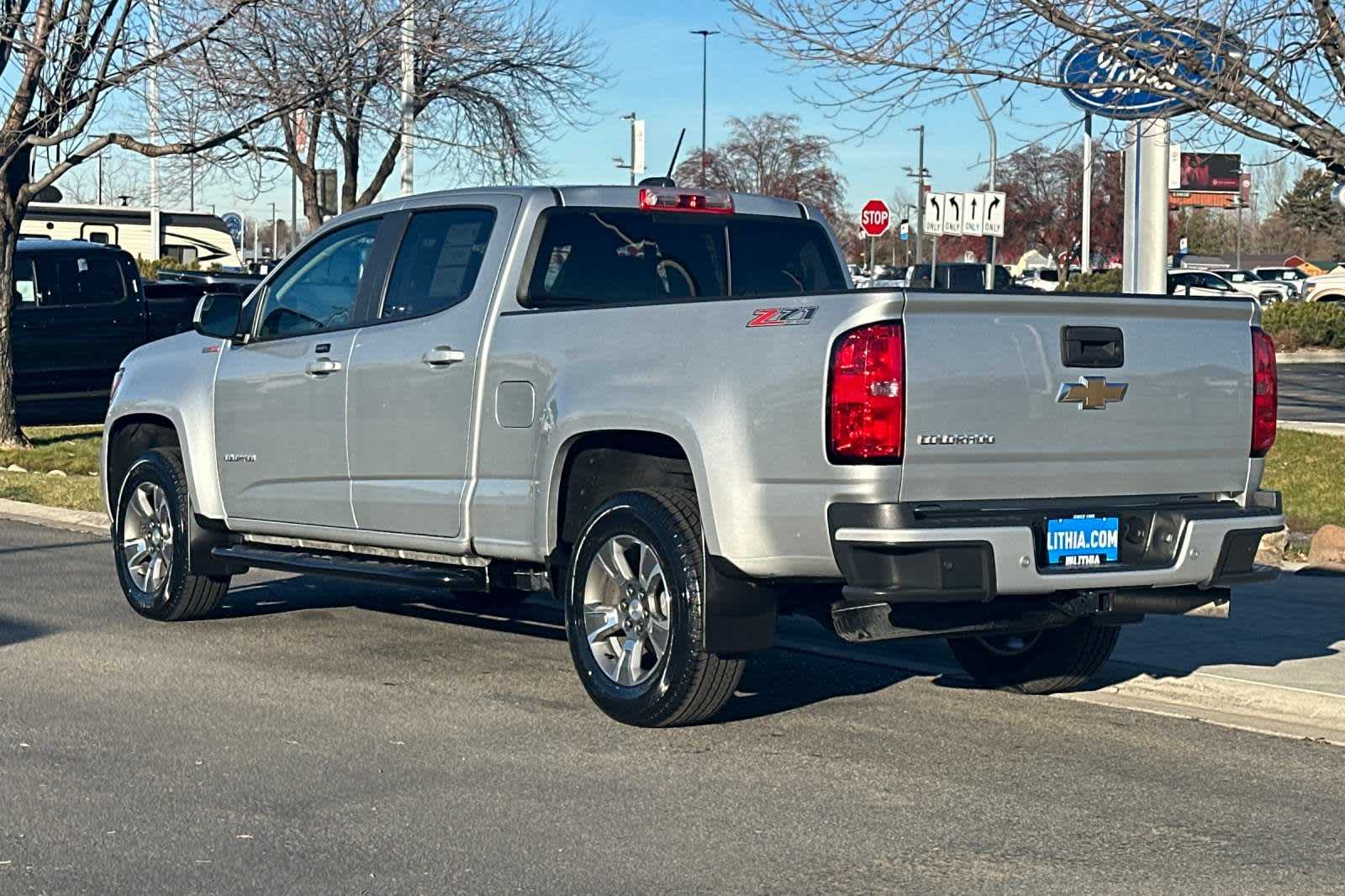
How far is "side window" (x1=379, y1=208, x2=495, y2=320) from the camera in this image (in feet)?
26.4

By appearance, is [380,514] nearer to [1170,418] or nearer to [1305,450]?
[1170,418]

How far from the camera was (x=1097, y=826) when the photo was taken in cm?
579

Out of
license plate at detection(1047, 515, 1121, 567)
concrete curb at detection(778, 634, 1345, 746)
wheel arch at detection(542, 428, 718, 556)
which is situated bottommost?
concrete curb at detection(778, 634, 1345, 746)

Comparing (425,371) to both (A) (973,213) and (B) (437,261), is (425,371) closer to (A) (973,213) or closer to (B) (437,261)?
(B) (437,261)

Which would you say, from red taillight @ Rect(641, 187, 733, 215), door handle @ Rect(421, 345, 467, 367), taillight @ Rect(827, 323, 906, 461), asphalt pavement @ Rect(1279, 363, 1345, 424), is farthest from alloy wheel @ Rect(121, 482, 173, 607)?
asphalt pavement @ Rect(1279, 363, 1345, 424)

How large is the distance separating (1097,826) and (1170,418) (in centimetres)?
165

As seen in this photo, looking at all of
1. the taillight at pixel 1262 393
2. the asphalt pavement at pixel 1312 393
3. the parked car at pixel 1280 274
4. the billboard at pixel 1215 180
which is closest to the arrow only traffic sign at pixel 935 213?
the asphalt pavement at pixel 1312 393

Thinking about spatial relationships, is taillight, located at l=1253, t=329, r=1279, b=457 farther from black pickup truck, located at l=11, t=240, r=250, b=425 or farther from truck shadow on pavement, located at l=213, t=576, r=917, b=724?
black pickup truck, located at l=11, t=240, r=250, b=425

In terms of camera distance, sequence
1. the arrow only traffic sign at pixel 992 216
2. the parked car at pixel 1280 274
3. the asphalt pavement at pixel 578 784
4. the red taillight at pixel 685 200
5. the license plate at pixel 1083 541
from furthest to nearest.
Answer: the parked car at pixel 1280 274, the arrow only traffic sign at pixel 992 216, the red taillight at pixel 685 200, the license plate at pixel 1083 541, the asphalt pavement at pixel 578 784

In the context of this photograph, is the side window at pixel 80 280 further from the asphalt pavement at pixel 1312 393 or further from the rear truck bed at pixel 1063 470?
the rear truck bed at pixel 1063 470

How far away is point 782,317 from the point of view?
637 centimetres

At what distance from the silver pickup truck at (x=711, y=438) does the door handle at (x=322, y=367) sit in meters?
0.02

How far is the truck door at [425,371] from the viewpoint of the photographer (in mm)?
7801

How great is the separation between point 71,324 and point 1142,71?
42.0 feet
